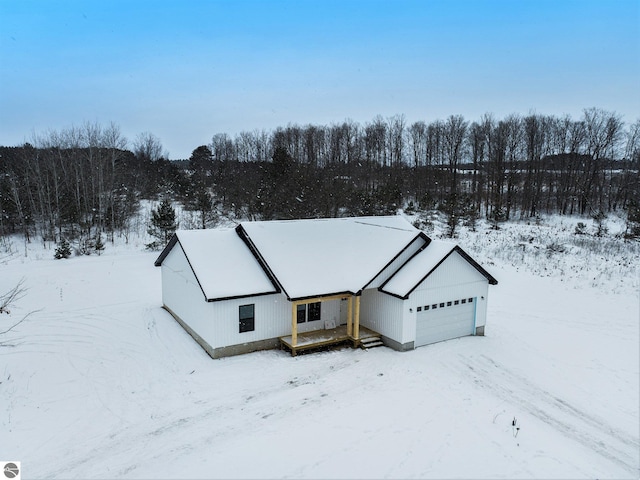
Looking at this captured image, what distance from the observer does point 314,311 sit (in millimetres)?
14977

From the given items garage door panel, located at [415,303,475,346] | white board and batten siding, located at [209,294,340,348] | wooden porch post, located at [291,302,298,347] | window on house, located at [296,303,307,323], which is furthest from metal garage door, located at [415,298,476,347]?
wooden porch post, located at [291,302,298,347]

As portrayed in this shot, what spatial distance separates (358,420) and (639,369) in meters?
9.89

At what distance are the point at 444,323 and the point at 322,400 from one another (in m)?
6.48

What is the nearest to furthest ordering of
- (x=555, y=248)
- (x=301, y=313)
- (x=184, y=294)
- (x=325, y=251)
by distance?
(x=301, y=313), (x=184, y=294), (x=325, y=251), (x=555, y=248)

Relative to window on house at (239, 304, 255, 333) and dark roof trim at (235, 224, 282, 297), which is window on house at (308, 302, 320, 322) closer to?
dark roof trim at (235, 224, 282, 297)

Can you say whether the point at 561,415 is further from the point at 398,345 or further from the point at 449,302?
the point at 449,302

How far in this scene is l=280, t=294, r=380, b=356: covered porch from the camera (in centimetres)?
1345

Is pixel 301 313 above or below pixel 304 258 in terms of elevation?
below

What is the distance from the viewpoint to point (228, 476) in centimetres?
747

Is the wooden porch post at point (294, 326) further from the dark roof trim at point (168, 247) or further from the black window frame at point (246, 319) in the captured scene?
the dark roof trim at point (168, 247)

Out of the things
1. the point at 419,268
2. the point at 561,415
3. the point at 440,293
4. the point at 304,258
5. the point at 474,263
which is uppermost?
the point at 304,258

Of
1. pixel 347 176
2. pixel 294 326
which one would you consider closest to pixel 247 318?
pixel 294 326

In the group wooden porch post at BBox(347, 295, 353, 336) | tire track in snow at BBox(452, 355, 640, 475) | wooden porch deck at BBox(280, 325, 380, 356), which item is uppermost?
wooden porch post at BBox(347, 295, 353, 336)

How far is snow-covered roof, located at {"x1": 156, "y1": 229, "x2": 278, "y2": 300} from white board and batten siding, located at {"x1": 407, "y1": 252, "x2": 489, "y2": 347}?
17.2ft
